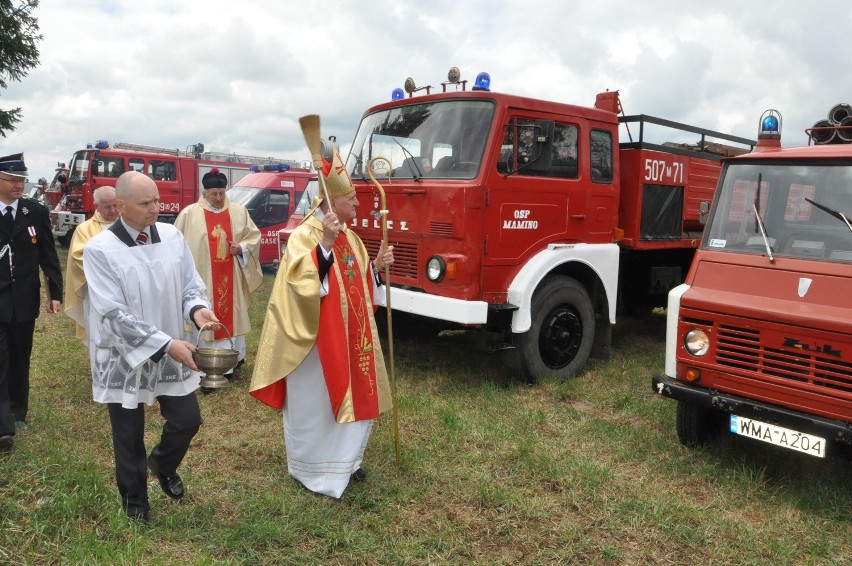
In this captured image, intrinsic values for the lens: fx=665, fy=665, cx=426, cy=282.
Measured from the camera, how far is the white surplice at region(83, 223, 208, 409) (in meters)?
2.95

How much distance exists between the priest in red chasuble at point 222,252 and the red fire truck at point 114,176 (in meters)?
10.6

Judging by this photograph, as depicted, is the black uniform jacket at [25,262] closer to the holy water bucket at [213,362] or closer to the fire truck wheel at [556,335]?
the holy water bucket at [213,362]

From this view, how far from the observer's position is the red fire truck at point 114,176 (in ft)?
51.3

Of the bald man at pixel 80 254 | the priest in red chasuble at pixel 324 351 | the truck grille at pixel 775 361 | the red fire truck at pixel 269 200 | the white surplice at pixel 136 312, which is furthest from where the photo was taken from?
the red fire truck at pixel 269 200

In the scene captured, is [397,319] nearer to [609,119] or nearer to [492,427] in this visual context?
[492,427]

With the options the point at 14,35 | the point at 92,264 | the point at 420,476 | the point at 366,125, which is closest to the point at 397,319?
the point at 366,125

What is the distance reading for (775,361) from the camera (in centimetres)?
363

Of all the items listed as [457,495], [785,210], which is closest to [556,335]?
[785,210]

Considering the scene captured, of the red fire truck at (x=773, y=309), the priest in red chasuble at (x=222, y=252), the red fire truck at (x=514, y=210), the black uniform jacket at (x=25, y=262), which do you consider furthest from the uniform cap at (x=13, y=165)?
the red fire truck at (x=773, y=309)

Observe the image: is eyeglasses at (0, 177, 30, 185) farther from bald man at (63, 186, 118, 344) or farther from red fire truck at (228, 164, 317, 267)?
red fire truck at (228, 164, 317, 267)

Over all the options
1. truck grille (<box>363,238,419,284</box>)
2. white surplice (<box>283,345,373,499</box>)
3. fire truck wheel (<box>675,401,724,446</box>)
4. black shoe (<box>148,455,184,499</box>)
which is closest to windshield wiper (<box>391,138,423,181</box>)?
truck grille (<box>363,238,419,284</box>)

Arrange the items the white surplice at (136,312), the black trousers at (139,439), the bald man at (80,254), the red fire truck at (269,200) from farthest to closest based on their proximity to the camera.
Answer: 1. the red fire truck at (269,200)
2. the bald man at (80,254)
3. the black trousers at (139,439)
4. the white surplice at (136,312)

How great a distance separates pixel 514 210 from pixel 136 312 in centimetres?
322

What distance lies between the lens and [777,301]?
12.1ft
